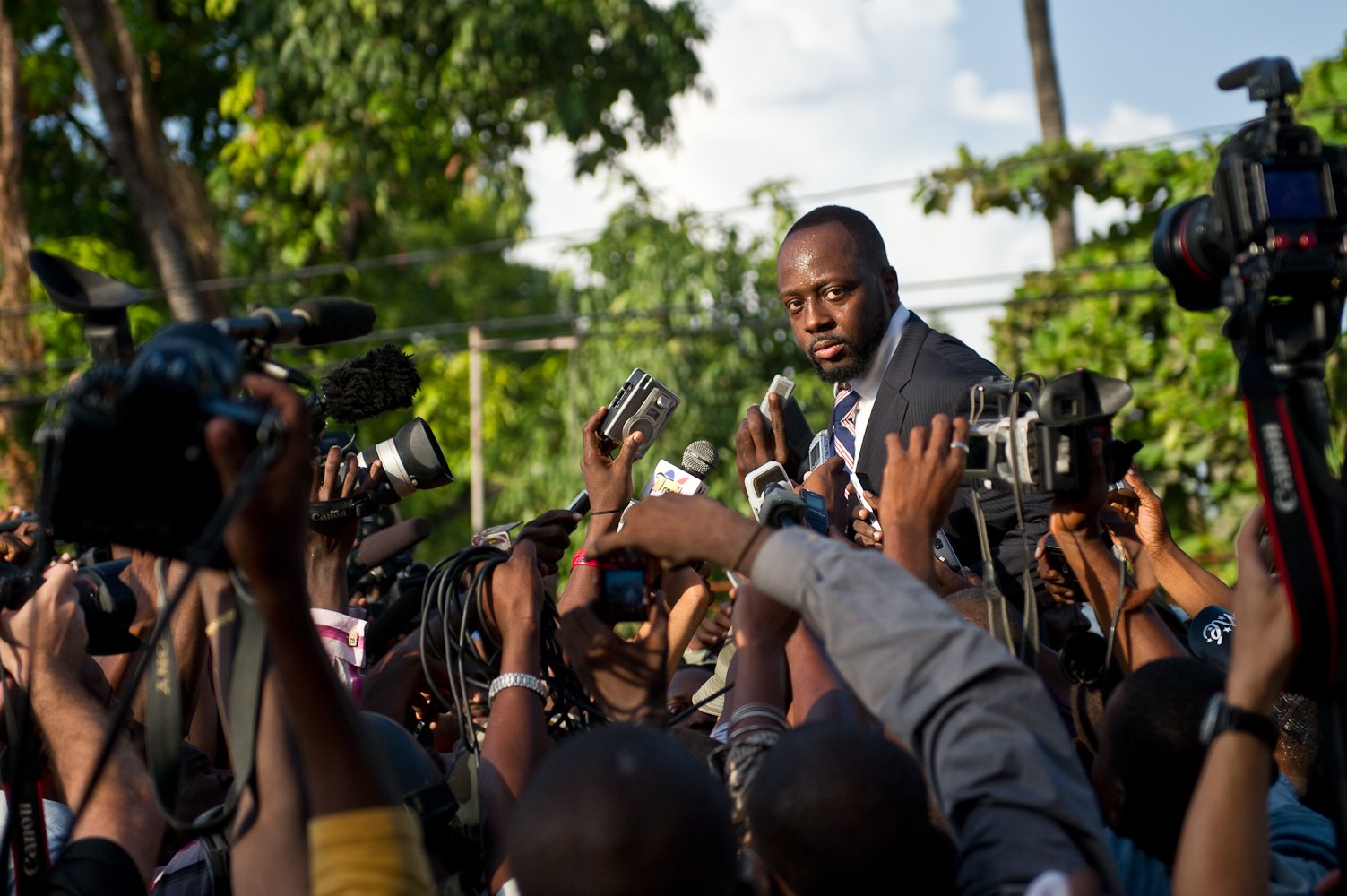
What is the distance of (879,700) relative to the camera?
2.12 meters

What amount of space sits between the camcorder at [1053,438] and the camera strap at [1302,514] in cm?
50

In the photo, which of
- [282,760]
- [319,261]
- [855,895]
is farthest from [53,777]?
[319,261]

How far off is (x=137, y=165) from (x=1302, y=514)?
1297cm

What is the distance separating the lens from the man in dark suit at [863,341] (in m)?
4.54

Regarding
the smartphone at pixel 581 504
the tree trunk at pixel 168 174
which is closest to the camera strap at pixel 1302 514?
the smartphone at pixel 581 504

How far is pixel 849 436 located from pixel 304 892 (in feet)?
10.3

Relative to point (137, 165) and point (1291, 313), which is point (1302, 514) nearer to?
point (1291, 313)

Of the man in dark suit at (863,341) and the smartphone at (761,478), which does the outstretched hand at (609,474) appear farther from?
the man in dark suit at (863,341)

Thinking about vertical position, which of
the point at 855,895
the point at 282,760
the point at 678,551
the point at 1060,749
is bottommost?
the point at 855,895

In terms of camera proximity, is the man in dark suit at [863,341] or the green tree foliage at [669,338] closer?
the man in dark suit at [863,341]

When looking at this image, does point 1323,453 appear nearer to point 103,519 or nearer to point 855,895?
point 855,895

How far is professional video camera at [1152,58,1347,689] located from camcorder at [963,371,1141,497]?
0.47 metres

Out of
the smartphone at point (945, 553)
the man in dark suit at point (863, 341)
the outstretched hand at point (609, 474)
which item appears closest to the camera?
the outstretched hand at point (609, 474)

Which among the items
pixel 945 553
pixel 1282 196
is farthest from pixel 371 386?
pixel 1282 196
